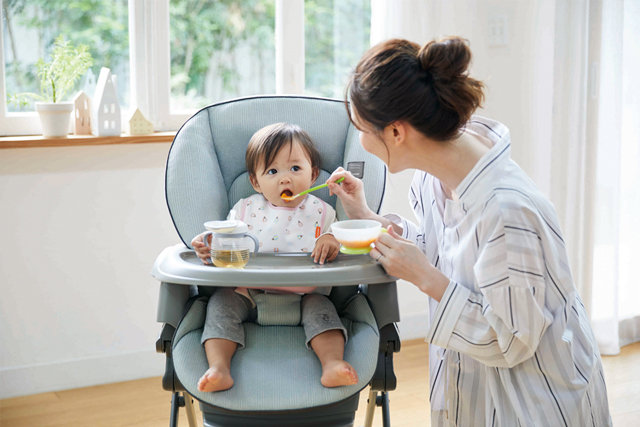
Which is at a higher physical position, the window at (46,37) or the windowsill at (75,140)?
the window at (46,37)

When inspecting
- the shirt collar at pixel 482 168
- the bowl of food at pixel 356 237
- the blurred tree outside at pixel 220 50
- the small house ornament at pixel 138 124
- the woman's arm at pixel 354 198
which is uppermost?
the blurred tree outside at pixel 220 50

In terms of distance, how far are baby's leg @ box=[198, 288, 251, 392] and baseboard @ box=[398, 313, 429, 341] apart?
1.36 metres

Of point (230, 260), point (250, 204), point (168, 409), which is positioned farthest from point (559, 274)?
point (168, 409)

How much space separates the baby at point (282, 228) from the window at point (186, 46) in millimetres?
907

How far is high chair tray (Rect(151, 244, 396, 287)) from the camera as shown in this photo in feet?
4.96

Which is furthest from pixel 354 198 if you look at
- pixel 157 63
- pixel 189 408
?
pixel 157 63

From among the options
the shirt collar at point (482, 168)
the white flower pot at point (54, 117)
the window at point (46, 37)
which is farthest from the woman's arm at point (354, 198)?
the window at point (46, 37)

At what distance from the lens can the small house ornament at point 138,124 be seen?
258 cm

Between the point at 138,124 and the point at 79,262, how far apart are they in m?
0.50

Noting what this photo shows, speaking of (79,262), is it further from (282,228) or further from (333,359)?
(333,359)

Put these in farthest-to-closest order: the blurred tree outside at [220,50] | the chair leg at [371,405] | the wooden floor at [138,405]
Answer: the blurred tree outside at [220,50]
the wooden floor at [138,405]
the chair leg at [371,405]

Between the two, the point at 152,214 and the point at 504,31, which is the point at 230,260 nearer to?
the point at 152,214

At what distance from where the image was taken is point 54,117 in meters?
2.48

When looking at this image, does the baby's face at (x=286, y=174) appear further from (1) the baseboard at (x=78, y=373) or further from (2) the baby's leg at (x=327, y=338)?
(1) the baseboard at (x=78, y=373)
